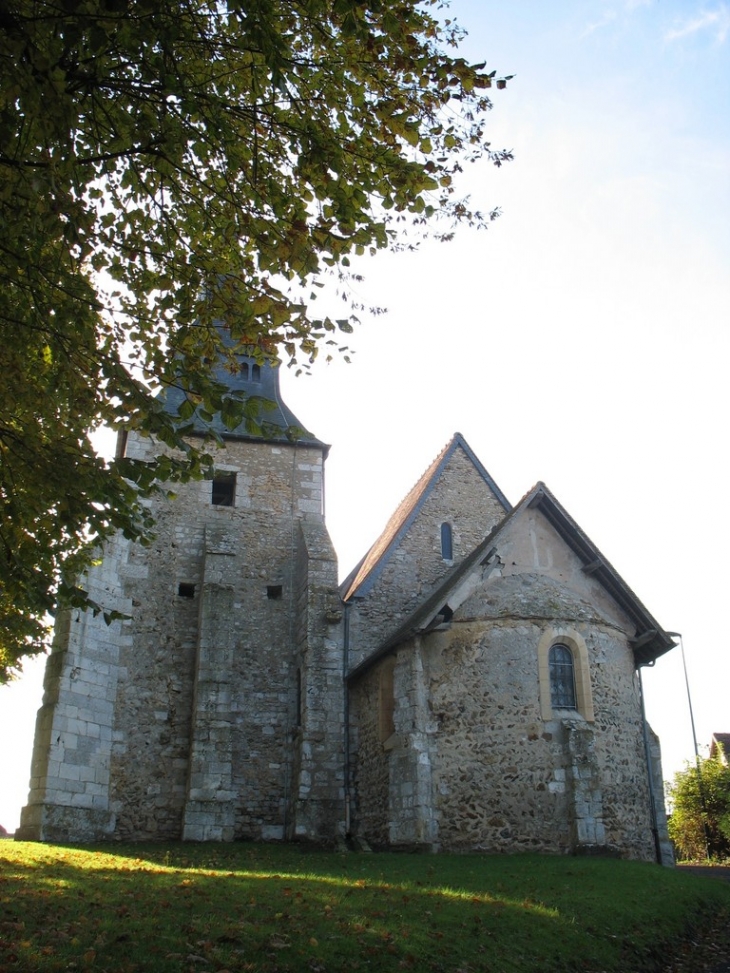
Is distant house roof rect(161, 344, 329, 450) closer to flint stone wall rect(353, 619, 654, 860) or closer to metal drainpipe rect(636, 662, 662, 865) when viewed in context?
flint stone wall rect(353, 619, 654, 860)

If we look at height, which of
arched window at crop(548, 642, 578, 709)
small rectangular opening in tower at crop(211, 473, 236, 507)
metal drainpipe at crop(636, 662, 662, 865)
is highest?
small rectangular opening in tower at crop(211, 473, 236, 507)

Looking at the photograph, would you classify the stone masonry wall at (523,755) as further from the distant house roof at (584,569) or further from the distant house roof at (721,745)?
the distant house roof at (721,745)

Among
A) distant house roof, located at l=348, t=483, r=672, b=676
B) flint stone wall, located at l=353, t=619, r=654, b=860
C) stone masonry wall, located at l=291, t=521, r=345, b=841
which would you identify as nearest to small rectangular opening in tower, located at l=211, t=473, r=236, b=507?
stone masonry wall, located at l=291, t=521, r=345, b=841

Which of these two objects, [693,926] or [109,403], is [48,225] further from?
[693,926]

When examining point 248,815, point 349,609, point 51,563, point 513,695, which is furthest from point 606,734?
point 51,563

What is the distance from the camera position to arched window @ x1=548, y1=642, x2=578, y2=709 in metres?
15.6

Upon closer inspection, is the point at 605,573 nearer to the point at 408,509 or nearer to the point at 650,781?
the point at 650,781

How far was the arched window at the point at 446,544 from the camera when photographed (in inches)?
794

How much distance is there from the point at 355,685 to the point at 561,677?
4677 millimetres

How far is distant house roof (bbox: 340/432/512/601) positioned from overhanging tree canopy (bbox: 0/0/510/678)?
11789 millimetres

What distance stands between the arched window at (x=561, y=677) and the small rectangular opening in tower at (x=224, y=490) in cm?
896

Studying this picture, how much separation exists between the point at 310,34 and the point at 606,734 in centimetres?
1288

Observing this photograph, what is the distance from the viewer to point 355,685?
60.3 feet

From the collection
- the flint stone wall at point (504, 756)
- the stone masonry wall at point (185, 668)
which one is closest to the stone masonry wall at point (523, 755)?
the flint stone wall at point (504, 756)
